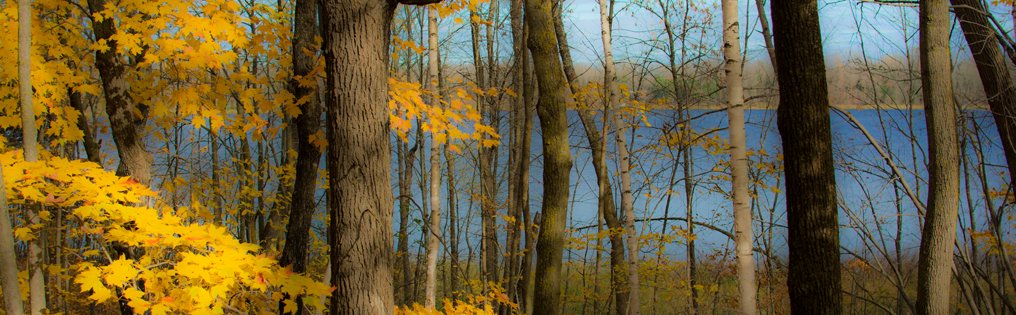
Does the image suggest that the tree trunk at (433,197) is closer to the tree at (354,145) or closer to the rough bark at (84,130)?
the tree at (354,145)

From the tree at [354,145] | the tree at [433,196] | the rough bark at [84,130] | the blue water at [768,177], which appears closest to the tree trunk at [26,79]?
the tree at [354,145]

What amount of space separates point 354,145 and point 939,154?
426 centimetres

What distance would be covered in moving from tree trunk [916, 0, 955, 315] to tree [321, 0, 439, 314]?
3.82 metres

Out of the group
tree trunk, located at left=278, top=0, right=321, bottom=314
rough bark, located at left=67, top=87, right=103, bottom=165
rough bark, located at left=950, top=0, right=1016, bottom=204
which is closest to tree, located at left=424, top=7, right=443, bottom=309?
tree trunk, located at left=278, top=0, right=321, bottom=314

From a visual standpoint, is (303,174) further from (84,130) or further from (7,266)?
(84,130)

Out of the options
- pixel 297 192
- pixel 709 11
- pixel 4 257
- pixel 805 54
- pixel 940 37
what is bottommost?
pixel 4 257

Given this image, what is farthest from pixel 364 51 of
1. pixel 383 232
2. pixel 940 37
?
pixel 940 37

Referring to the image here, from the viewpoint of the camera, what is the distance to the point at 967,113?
5.04 m

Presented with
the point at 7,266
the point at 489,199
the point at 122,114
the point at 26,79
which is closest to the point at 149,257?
the point at 7,266

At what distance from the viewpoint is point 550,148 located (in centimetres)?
331

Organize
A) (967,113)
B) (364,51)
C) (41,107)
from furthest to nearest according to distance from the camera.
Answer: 1. (967,113)
2. (41,107)
3. (364,51)

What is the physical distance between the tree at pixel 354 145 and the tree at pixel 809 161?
1.96 m

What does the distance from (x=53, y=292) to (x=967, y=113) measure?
44.0 feet

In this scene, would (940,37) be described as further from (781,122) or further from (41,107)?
(41,107)
